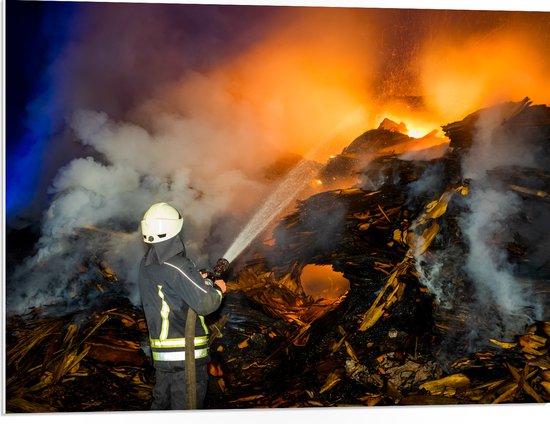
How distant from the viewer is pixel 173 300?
3322mm

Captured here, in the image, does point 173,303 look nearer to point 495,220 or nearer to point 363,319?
point 363,319

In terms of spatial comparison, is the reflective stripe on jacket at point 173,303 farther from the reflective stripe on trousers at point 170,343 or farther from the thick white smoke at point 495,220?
the thick white smoke at point 495,220

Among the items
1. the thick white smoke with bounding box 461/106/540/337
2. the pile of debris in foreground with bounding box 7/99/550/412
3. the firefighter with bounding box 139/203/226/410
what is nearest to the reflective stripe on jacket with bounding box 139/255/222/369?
the firefighter with bounding box 139/203/226/410

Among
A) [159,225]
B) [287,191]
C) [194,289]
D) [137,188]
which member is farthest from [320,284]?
[137,188]

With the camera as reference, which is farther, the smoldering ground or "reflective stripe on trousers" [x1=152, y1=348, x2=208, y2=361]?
the smoldering ground

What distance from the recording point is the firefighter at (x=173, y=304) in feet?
10.7

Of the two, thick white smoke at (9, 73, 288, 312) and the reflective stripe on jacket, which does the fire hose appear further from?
thick white smoke at (9, 73, 288, 312)

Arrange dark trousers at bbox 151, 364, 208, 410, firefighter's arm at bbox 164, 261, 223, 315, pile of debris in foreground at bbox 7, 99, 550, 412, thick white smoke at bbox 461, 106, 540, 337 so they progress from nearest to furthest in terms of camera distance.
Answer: firefighter's arm at bbox 164, 261, 223, 315
dark trousers at bbox 151, 364, 208, 410
pile of debris in foreground at bbox 7, 99, 550, 412
thick white smoke at bbox 461, 106, 540, 337

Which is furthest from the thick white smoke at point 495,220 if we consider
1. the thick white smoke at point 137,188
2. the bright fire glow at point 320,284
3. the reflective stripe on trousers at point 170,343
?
the reflective stripe on trousers at point 170,343

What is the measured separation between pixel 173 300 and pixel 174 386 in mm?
536

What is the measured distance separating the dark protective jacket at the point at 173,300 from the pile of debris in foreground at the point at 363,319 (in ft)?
2.53

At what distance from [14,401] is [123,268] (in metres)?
1.21

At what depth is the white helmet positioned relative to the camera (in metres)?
3.40

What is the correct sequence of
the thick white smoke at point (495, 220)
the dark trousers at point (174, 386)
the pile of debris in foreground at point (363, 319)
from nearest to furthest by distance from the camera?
1. the dark trousers at point (174, 386)
2. the pile of debris in foreground at point (363, 319)
3. the thick white smoke at point (495, 220)
